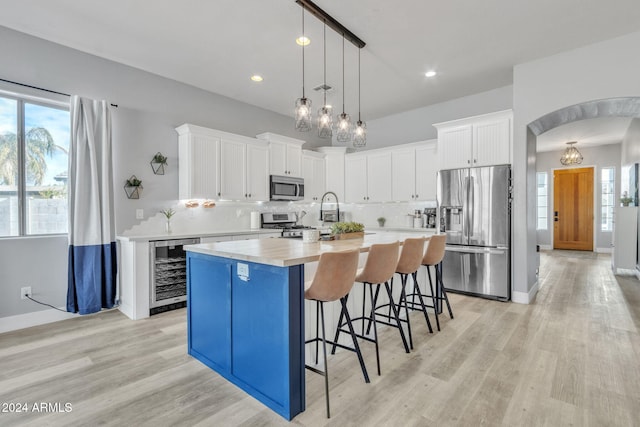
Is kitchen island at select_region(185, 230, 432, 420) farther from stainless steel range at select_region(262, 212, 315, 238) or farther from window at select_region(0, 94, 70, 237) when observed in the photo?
stainless steel range at select_region(262, 212, 315, 238)

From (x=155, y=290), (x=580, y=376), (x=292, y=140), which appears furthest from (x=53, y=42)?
(x=580, y=376)

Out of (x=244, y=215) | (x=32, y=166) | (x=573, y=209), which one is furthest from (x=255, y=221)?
(x=573, y=209)

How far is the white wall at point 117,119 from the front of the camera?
3.21m

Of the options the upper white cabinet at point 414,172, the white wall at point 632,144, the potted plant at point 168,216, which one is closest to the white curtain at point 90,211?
the potted plant at point 168,216

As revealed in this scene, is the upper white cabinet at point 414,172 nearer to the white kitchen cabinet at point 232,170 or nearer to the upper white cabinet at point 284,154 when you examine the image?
the upper white cabinet at point 284,154

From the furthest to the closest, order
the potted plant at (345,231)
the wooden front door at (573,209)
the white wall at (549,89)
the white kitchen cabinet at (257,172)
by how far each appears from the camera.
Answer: the wooden front door at (573,209)
the white kitchen cabinet at (257,172)
the white wall at (549,89)
the potted plant at (345,231)

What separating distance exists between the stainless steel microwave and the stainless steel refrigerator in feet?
7.54

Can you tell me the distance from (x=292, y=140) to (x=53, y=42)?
3203 mm

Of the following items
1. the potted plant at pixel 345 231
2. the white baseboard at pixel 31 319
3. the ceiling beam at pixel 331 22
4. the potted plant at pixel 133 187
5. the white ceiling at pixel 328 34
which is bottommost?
the white baseboard at pixel 31 319

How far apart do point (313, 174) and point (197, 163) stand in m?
2.28

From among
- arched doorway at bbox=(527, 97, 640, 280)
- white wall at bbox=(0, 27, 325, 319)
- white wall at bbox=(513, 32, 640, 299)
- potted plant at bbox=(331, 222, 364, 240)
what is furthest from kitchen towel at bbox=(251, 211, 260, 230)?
arched doorway at bbox=(527, 97, 640, 280)

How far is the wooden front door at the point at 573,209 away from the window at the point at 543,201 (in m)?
0.22

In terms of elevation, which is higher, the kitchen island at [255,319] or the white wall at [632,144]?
the white wall at [632,144]

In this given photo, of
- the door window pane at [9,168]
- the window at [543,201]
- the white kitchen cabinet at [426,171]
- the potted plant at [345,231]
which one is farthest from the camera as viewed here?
the window at [543,201]
